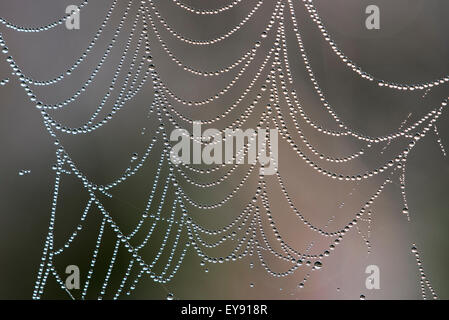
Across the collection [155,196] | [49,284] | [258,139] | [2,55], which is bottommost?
[49,284]

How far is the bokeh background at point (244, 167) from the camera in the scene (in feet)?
6.45

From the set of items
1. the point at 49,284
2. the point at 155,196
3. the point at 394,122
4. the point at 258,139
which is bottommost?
the point at 49,284

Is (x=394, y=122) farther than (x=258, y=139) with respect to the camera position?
Yes

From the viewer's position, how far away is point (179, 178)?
202cm

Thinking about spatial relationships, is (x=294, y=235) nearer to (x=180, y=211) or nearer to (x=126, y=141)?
(x=180, y=211)

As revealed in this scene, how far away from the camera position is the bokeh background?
197 centimetres

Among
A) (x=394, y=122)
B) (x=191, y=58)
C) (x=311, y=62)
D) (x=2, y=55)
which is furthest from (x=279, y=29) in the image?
(x=2, y=55)

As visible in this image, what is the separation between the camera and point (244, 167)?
2004mm

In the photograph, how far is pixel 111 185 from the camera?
76.0 inches

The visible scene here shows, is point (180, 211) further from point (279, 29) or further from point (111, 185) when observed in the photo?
point (279, 29)

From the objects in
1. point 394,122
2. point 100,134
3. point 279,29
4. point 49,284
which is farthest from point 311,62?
point 49,284

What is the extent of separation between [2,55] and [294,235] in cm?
131

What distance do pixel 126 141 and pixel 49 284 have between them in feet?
2.00

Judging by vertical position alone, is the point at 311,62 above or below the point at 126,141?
above
